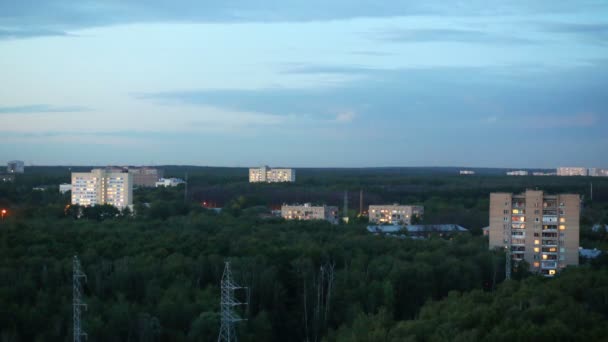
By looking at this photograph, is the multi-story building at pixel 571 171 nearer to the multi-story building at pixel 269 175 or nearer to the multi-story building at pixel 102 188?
the multi-story building at pixel 269 175

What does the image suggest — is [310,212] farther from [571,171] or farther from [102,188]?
[571,171]

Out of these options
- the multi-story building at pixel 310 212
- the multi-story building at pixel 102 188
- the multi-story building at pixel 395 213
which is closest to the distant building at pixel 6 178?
the multi-story building at pixel 102 188

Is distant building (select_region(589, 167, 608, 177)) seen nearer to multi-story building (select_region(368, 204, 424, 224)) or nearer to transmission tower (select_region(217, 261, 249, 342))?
multi-story building (select_region(368, 204, 424, 224))

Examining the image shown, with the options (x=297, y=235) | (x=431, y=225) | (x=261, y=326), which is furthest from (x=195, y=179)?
(x=261, y=326)

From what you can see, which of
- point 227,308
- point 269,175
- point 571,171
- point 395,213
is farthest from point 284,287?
point 571,171

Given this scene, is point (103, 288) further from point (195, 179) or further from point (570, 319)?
point (195, 179)

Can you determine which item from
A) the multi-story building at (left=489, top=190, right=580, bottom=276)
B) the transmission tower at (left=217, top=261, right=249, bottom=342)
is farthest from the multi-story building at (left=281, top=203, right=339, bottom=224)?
the transmission tower at (left=217, top=261, right=249, bottom=342)
